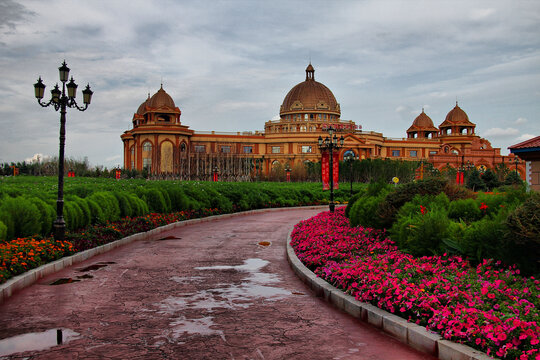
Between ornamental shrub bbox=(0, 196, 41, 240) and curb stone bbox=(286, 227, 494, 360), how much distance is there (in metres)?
6.79

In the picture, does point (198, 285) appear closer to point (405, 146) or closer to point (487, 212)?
point (487, 212)

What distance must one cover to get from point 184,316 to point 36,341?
1.82m

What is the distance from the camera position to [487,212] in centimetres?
1044

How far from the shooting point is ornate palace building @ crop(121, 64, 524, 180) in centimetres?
8175

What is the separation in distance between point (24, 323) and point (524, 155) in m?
22.0

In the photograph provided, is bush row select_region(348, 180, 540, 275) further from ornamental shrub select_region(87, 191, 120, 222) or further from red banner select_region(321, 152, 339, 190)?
red banner select_region(321, 152, 339, 190)

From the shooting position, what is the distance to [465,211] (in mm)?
10758

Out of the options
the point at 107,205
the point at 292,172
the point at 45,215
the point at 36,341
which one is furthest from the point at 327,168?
the point at 292,172

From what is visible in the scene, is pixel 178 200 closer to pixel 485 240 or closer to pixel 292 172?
pixel 485 240

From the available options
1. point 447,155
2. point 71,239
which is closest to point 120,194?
point 71,239

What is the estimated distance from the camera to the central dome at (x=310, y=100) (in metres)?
96.5

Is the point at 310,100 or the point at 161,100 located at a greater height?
the point at 310,100

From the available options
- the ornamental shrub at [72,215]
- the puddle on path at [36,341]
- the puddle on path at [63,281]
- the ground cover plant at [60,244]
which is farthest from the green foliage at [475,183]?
the puddle on path at [36,341]

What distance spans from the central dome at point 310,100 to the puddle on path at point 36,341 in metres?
91.5
